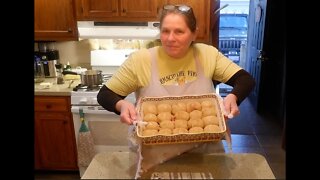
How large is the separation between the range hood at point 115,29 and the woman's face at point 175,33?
1285 millimetres

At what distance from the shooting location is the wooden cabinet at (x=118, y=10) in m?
2.41

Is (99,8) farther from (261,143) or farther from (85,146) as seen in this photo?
(261,143)

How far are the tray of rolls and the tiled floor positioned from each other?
175cm

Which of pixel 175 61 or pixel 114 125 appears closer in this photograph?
pixel 175 61

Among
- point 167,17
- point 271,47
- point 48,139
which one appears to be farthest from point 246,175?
point 271,47

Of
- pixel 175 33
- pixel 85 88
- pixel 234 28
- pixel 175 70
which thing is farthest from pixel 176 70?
pixel 234 28

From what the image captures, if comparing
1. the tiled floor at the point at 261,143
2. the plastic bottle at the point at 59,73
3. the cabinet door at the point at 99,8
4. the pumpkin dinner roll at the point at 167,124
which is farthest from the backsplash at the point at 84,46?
the pumpkin dinner roll at the point at 167,124

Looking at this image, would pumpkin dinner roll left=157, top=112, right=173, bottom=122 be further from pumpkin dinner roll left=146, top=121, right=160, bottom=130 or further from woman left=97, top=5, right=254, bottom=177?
woman left=97, top=5, right=254, bottom=177

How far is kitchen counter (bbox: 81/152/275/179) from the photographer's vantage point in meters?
0.95

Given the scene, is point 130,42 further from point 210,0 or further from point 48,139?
point 48,139

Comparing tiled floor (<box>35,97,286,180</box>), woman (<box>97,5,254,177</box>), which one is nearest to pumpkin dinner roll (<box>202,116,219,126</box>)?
woman (<box>97,5,254,177</box>)

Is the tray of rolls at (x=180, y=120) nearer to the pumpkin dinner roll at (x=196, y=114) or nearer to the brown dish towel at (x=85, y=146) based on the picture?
the pumpkin dinner roll at (x=196, y=114)
